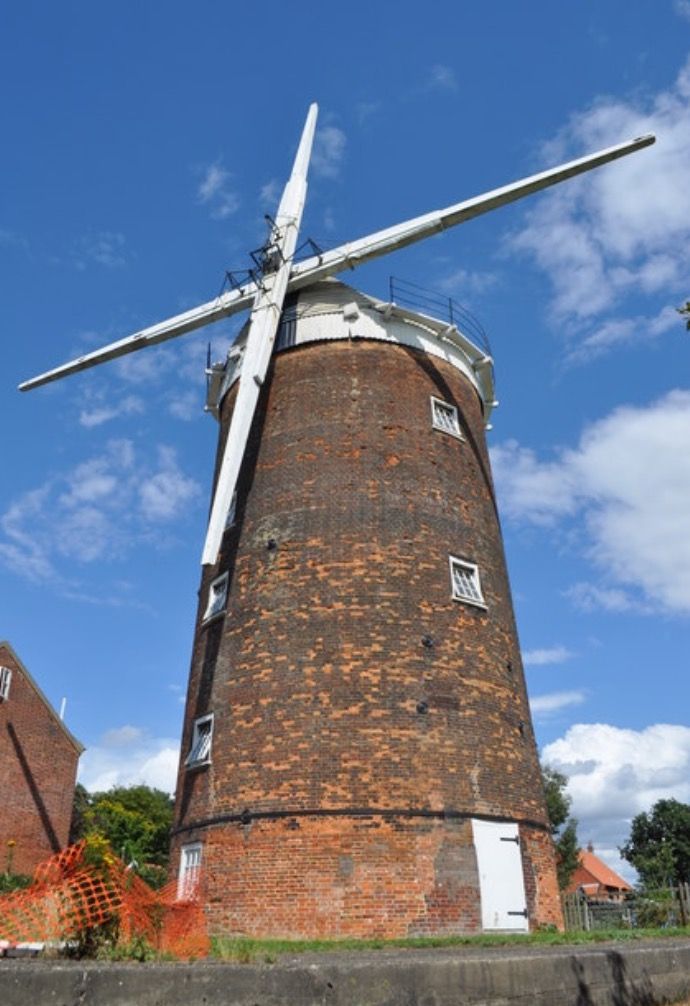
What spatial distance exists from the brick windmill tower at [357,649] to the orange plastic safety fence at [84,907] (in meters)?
3.02

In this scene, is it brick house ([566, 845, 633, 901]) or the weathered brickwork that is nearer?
the weathered brickwork

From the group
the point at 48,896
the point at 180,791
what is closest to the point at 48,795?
the point at 180,791

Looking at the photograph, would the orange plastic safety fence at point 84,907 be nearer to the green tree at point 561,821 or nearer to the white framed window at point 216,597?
the white framed window at point 216,597

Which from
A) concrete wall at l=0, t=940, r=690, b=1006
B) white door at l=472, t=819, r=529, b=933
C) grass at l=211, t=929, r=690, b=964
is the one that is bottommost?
concrete wall at l=0, t=940, r=690, b=1006

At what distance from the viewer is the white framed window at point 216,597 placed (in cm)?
1527

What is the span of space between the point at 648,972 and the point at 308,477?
935 centimetres

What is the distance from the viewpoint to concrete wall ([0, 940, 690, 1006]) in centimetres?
539

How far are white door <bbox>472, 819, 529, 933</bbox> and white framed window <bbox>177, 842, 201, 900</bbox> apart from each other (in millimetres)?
4417

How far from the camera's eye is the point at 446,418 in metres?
16.9

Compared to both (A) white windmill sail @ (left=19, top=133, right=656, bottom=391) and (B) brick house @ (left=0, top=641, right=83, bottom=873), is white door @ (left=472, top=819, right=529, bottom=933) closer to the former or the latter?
(A) white windmill sail @ (left=19, top=133, right=656, bottom=391)

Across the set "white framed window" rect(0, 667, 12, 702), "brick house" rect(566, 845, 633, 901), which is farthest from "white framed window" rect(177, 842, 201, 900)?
"brick house" rect(566, 845, 633, 901)

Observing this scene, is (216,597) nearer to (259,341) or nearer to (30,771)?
(259,341)

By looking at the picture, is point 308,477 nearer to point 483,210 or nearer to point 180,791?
point 180,791

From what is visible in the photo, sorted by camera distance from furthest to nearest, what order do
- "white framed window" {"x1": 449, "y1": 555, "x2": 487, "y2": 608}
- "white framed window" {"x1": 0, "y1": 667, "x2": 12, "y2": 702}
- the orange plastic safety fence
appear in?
1. "white framed window" {"x1": 0, "y1": 667, "x2": 12, "y2": 702}
2. "white framed window" {"x1": 449, "y1": 555, "x2": 487, "y2": 608}
3. the orange plastic safety fence
